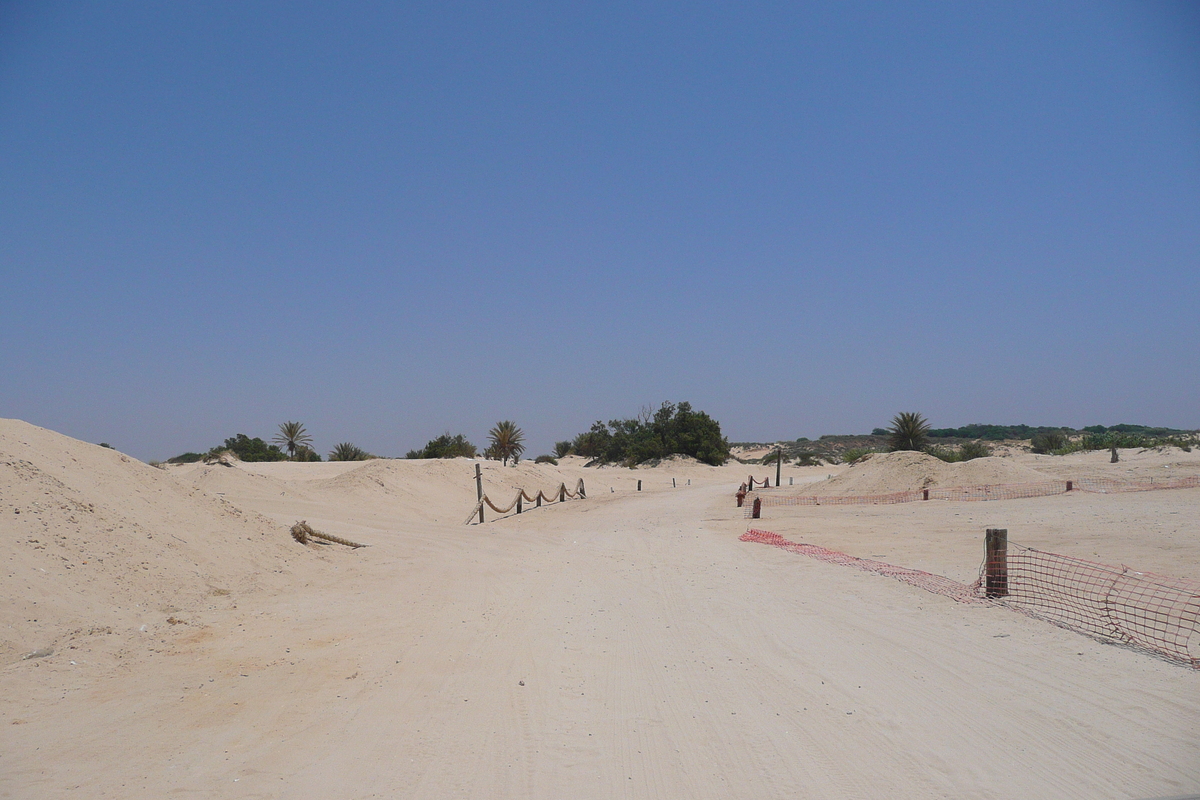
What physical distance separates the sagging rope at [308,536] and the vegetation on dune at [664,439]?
155 feet

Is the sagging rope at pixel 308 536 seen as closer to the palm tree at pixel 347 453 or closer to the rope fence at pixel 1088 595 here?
the rope fence at pixel 1088 595

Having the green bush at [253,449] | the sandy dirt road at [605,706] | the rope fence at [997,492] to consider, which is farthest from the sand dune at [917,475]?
the green bush at [253,449]

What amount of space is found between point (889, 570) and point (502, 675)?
8.44 meters

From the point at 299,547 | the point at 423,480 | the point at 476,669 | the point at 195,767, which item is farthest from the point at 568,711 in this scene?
the point at 423,480

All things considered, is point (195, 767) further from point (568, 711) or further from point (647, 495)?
point (647, 495)

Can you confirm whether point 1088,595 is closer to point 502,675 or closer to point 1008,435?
point 502,675

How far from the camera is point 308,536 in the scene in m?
13.5

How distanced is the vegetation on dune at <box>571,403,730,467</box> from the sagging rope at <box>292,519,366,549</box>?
47161mm

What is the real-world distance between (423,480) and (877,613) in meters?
23.3

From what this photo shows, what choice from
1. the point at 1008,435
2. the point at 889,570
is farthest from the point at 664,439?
the point at 1008,435

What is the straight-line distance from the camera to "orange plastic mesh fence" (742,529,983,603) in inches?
412

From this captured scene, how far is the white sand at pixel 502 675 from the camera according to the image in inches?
190

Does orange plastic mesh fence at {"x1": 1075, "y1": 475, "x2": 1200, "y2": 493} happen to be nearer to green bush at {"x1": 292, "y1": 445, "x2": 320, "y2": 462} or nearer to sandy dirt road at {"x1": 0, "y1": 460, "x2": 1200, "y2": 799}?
sandy dirt road at {"x1": 0, "y1": 460, "x2": 1200, "y2": 799}

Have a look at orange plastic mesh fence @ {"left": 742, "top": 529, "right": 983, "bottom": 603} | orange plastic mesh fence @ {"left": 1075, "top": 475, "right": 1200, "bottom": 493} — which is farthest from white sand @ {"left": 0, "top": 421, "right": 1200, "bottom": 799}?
orange plastic mesh fence @ {"left": 1075, "top": 475, "right": 1200, "bottom": 493}
